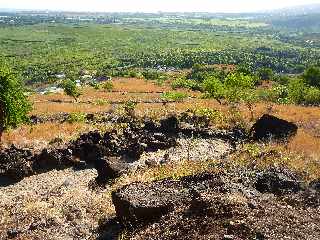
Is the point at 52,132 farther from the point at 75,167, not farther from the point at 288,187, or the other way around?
the point at 288,187

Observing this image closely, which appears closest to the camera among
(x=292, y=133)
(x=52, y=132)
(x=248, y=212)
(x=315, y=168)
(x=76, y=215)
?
(x=248, y=212)

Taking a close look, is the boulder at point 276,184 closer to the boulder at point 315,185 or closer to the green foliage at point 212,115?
the boulder at point 315,185

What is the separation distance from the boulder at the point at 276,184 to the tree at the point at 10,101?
21.2 metres

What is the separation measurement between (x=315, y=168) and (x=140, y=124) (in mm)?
20708

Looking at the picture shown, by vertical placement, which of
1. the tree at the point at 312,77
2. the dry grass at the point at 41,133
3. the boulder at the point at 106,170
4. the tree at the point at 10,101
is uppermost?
the tree at the point at 10,101

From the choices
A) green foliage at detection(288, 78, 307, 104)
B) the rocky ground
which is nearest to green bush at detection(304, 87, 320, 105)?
green foliage at detection(288, 78, 307, 104)

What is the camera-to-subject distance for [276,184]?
73.3 ft

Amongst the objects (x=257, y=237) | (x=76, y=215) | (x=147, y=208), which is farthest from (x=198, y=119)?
(x=257, y=237)

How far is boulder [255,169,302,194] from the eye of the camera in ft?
71.9

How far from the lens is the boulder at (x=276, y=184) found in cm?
2192

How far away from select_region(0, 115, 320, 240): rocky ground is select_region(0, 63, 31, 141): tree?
3.17 meters

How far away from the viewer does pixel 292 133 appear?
3738 centimetres

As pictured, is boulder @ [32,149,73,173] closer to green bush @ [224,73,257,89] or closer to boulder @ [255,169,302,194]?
boulder @ [255,169,302,194]

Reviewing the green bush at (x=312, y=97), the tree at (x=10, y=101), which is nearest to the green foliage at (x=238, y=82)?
the green bush at (x=312, y=97)
